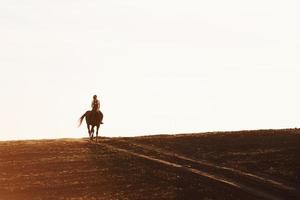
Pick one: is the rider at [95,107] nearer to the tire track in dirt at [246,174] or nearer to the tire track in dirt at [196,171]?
the tire track in dirt at [196,171]

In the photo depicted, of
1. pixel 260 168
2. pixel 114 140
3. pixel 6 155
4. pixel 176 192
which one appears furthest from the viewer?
pixel 114 140

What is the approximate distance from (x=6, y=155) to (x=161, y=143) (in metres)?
9.10

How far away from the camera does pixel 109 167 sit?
3419 centimetres

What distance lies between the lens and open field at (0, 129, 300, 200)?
27859mm

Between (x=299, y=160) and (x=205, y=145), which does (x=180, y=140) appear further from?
(x=299, y=160)

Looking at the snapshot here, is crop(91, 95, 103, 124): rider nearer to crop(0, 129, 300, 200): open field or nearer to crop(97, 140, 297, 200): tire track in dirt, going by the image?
crop(0, 129, 300, 200): open field

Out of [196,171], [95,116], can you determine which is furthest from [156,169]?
[95,116]

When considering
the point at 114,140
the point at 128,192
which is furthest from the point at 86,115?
the point at 128,192

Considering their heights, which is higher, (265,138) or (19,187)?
(265,138)

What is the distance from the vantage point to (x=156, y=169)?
3297cm

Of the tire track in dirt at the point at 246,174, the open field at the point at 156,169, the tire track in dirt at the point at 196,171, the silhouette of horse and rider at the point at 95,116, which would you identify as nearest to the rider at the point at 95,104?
the silhouette of horse and rider at the point at 95,116

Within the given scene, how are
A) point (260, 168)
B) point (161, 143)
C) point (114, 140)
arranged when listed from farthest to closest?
point (114, 140), point (161, 143), point (260, 168)

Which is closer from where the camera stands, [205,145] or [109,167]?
[109,167]

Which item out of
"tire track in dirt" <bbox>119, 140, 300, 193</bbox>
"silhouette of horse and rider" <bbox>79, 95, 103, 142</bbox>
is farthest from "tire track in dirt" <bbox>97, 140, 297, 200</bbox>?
"silhouette of horse and rider" <bbox>79, 95, 103, 142</bbox>
